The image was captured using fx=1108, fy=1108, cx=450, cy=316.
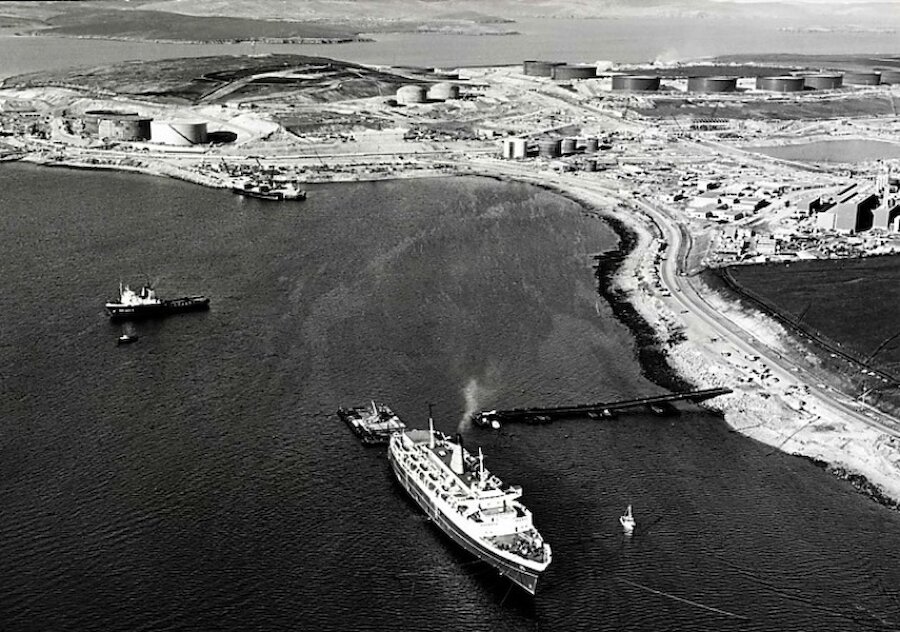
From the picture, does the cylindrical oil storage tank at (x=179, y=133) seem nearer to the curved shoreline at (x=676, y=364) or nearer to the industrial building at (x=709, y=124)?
the curved shoreline at (x=676, y=364)

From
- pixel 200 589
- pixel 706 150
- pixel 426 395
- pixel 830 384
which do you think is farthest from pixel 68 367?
pixel 706 150

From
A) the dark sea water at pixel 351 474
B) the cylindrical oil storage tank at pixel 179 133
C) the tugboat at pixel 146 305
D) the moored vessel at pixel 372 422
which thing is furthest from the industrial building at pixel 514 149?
the moored vessel at pixel 372 422

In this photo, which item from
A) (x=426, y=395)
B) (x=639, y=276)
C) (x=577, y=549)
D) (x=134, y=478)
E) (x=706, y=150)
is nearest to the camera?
(x=577, y=549)

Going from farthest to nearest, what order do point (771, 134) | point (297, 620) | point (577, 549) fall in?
point (771, 134)
point (577, 549)
point (297, 620)

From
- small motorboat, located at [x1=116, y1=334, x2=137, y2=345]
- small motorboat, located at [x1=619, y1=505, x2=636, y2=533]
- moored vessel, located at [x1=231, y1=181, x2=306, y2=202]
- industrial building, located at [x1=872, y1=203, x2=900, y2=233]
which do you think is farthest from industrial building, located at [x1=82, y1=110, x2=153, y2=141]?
small motorboat, located at [x1=619, y1=505, x2=636, y2=533]

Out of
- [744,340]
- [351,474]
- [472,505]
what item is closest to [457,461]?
[472,505]

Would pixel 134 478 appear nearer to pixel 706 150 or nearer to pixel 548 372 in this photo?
pixel 548 372
